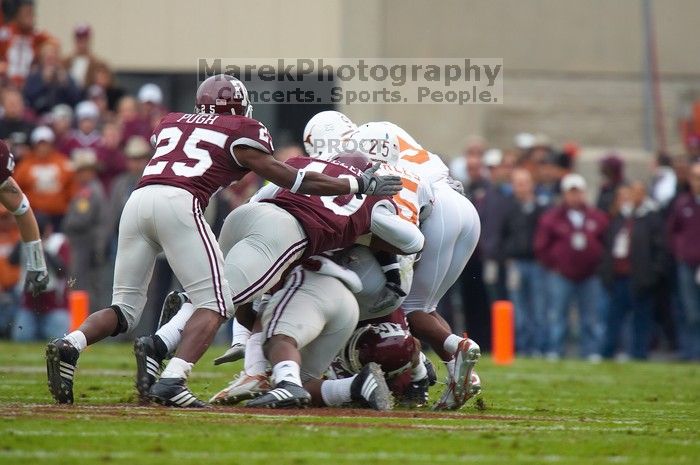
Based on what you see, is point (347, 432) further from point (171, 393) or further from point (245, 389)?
point (245, 389)

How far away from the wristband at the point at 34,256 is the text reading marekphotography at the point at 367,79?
10158 millimetres

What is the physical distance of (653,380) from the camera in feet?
37.1

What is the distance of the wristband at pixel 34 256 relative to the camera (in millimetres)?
8180

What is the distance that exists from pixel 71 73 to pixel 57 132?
114 cm

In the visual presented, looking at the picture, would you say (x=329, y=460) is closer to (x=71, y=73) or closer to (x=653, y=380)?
(x=653, y=380)

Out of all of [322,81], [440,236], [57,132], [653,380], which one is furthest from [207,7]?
[440,236]

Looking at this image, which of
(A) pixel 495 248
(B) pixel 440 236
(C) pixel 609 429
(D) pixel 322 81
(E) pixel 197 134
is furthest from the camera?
(D) pixel 322 81

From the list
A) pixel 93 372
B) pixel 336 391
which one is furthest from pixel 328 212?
pixel 93 372

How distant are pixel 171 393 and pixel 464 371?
159 cm

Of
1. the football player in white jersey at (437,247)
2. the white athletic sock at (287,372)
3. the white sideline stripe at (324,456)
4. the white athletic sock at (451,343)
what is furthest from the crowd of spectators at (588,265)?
the white sideline stripe at (324,456)

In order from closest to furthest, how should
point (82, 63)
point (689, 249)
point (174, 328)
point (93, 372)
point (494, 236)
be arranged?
1. point (174, 328)
2. point (93, 372)
3. point (689, 249)
4. point (494, 236)
5. point (82, 63)

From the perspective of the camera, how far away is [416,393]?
821cm

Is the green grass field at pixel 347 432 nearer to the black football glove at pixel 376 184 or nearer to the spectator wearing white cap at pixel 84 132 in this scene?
the black football glove at pixel 376 184

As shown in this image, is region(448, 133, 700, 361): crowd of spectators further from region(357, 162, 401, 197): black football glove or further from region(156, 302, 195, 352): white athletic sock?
region(156, 302, 195, 352): white athletic sock
